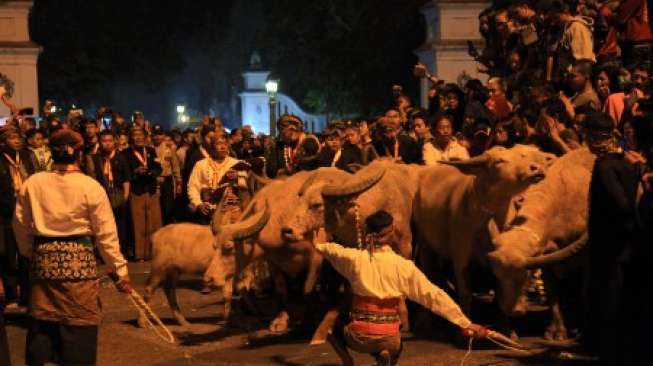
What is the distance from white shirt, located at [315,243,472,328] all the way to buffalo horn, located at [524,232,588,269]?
1398 mm

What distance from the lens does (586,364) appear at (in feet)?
31.2

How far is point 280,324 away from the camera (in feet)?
38.7

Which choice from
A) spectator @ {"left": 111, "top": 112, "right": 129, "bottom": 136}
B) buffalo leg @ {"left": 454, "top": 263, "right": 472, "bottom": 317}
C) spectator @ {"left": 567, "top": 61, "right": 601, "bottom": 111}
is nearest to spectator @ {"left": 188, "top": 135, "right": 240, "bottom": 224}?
buffalo leg @ {"left": 454, "top": 263, "right": 472, "bottom": 317}

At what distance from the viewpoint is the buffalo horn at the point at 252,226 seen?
10.8m

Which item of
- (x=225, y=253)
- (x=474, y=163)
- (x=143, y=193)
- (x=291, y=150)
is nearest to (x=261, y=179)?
(x=291, y=150)

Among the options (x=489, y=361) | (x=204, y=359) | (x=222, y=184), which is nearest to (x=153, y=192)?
(x=222, y=184)


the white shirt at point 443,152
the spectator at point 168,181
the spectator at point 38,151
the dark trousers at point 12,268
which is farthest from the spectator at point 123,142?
the white shirt at point 443,152

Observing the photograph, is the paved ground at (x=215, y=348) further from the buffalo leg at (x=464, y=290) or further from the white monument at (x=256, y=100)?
the white monument at (x=256, y=100)

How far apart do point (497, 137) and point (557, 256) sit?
386cm

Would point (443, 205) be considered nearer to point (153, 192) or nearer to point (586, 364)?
point (586, 364)

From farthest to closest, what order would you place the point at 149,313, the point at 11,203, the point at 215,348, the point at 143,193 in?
1. the point at 143,193
2. the point at 11,203
3. the point at 149,313
4. the point at 215,348

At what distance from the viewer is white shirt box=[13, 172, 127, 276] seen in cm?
847

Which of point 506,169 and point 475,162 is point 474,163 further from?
point 506,169

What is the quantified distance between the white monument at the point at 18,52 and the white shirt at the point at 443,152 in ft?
48.7
